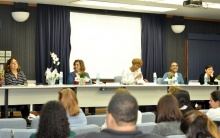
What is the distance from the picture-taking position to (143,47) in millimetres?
11828

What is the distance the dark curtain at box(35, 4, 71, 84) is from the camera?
1020cm

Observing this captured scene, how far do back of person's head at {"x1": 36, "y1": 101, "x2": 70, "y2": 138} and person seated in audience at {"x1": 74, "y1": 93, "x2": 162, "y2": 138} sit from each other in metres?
0.89

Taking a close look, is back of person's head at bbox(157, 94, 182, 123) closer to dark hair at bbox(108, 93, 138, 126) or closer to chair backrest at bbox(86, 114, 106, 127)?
chair backrest at bbox(86, 114, 106, 127)

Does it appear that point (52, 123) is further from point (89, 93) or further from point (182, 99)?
point (89, 93)

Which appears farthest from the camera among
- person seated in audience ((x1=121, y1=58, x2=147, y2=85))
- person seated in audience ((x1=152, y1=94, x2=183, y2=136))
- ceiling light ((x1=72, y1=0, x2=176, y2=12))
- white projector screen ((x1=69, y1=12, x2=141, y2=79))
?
white projector screen ((x1=69, y1=12, x2=141, y2=79))


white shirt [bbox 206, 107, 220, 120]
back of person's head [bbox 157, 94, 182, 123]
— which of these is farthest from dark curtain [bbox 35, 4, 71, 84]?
back of person's head [bbox 157, 94, 182, 123]

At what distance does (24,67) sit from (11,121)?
20.0ft

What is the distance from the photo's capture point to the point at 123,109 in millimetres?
A: 1926

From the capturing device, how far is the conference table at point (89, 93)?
7219 mm

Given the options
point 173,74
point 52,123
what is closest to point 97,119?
point 52,123

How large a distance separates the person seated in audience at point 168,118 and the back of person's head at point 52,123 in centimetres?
107

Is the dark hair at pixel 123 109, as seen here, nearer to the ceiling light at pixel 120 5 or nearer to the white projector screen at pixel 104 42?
the ceiling light at pixel 120 5

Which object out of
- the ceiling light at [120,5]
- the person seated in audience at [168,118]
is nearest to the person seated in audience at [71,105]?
the person seated in audience at [168,118]

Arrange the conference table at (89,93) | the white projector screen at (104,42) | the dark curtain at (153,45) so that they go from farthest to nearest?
the dark curtain at (153,45) → the white projector screen at (104,42) → the conference table at (89,93)
